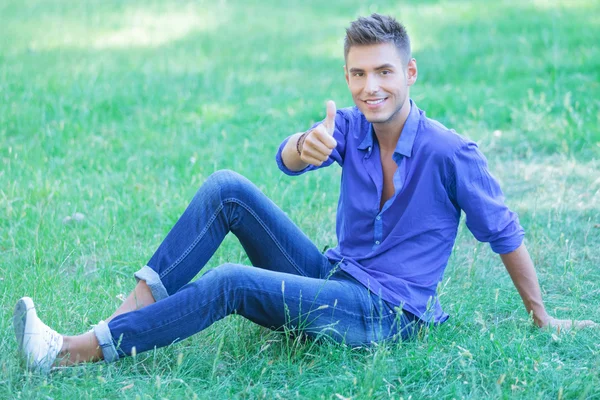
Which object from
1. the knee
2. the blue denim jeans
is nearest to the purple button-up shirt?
the blue denim jeans

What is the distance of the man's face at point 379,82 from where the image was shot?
3.35 meters

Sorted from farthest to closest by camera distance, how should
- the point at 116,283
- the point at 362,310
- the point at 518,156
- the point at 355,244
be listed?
1. the point at 518,156
2. the point at 116,283
3. the point at 355,244
4. the point at 362,310

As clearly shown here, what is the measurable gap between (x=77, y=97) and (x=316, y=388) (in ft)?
16.1

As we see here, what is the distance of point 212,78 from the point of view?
315 inches

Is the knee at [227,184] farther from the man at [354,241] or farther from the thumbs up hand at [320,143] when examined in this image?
the thumbs up hand at [320,143]

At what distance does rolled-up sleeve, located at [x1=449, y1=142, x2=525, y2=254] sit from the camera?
326 centimetres

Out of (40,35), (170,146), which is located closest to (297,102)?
(170,146)

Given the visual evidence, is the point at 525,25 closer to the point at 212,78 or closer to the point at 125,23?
the point at 212,78

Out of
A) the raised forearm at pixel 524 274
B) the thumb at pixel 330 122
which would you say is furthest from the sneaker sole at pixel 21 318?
the raised forearm at pixel 524 274

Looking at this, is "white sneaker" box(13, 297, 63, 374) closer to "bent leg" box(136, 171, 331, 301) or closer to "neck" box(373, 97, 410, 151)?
"bent leg" box(136, 171, 331, 301)

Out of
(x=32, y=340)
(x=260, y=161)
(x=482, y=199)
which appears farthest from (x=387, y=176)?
(x=260, y=161)

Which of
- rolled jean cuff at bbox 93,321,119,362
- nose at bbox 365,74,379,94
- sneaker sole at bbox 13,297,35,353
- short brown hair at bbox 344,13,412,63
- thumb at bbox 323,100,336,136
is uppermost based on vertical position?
short brown hair at bbox 344,13,412,63

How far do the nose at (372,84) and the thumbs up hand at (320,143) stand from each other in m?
0.22

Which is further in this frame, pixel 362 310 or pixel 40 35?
pixel 40 35
